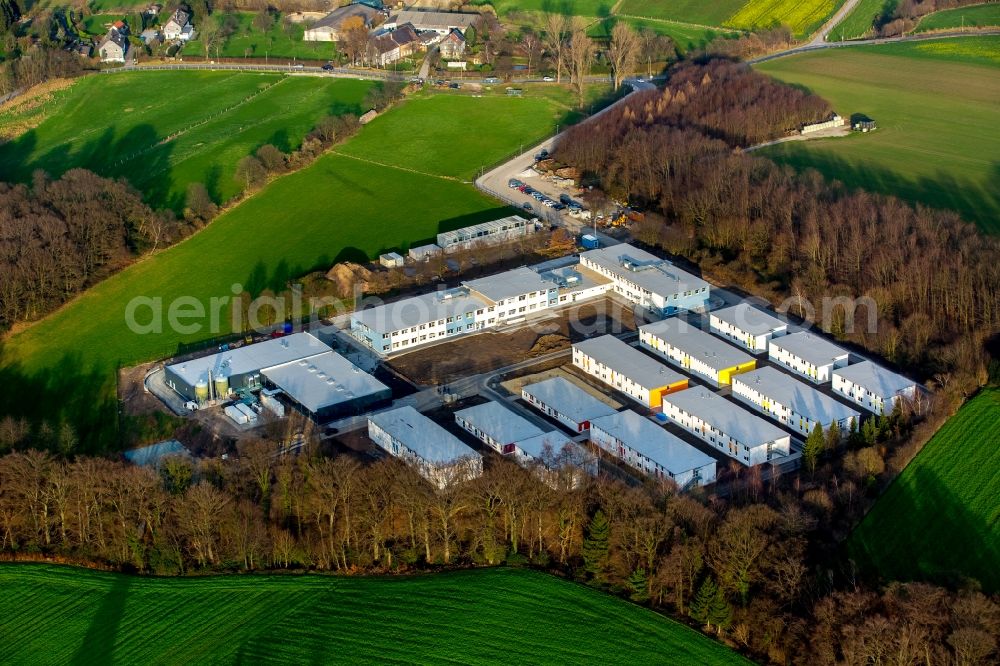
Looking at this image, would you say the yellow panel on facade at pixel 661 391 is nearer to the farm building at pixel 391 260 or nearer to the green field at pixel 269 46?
the farm building at pixel 391 260

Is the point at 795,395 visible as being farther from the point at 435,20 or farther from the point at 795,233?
the point at 435,20

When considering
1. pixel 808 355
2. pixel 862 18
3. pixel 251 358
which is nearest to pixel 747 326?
pixel 808 355

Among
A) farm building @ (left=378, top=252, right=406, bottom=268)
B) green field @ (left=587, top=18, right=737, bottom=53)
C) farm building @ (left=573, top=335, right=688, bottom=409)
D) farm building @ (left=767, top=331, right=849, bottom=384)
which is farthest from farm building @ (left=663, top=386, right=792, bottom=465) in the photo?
green field @ (left=587, top=18, right=737, bottom=53)

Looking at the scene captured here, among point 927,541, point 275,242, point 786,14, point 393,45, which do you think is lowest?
point 927,541

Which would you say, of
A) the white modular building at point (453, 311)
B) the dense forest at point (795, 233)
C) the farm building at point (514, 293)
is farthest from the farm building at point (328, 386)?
the dense forest at point (795, 233)

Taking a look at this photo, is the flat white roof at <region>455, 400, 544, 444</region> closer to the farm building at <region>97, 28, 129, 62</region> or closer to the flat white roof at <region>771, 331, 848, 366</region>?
the flat white roof at <region>771, 331, 848, 366</region>

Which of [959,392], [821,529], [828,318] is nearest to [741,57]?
[828,318]
